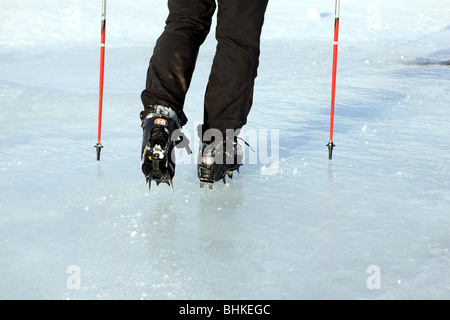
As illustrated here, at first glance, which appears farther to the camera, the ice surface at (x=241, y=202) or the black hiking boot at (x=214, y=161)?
the black hiking boot at (x=214, y=161)

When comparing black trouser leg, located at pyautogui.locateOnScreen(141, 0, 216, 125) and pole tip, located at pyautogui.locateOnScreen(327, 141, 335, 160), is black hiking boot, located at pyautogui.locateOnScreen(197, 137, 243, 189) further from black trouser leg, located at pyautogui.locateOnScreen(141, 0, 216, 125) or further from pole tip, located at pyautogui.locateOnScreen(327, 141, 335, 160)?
pole tip, located at pyautogui.locateOnScreen(327, 141, 335, 160)

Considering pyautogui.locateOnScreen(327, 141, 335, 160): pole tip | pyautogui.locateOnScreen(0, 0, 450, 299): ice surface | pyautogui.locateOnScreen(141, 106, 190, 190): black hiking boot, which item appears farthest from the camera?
pyautogui.locateOnScreen(327, 141, 335, 160): pole tip

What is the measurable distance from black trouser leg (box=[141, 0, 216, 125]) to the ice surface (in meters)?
0.32

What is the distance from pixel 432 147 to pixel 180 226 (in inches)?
57.6

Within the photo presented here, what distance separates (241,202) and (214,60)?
19.8 inches

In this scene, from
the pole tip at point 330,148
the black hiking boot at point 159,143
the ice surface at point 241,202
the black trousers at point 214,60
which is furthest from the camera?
the pole tip at point 330,148

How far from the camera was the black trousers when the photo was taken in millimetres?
2072

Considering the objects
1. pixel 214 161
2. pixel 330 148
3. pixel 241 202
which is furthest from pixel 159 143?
pixel 330 148

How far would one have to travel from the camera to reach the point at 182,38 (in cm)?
212

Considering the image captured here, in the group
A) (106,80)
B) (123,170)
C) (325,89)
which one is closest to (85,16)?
(106,80)

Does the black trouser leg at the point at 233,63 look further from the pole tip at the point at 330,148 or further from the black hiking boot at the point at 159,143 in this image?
the pole tip at the point at 330,148

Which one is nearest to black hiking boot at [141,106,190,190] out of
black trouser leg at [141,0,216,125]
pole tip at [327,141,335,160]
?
black trouser leg at [141,0,216,125]

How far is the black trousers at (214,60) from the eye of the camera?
207cm

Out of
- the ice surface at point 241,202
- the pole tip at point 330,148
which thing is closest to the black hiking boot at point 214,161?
the ice surface at point 241,202
